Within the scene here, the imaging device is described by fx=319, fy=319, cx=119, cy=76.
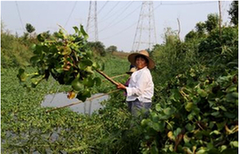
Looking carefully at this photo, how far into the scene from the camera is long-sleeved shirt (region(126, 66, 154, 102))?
3914mm

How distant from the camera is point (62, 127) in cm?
591

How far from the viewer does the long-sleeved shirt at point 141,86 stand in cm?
391

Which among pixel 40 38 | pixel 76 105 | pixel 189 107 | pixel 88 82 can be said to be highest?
pixel 40 38

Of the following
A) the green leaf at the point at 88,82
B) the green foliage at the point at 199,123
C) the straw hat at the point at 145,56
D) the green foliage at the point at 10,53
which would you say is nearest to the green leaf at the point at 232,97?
the green foliage at the point at 199,123

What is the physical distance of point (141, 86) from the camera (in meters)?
3.93

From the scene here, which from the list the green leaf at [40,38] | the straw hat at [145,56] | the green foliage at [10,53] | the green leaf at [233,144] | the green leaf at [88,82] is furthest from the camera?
the green foliage at [10,53]

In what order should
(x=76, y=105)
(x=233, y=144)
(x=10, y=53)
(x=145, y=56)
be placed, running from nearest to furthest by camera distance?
(x=233, y=144), (x=145, y=56), (x=76, y=105), (x=10, y=53)

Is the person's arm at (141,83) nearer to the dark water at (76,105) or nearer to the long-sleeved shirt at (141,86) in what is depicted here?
the long-sleeved shirt at (141,86)

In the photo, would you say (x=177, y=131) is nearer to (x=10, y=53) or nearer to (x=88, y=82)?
(x=88, y=82)

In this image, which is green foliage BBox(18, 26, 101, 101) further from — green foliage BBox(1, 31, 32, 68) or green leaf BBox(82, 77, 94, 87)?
green foliage BBox(1, 31, 32, 68)

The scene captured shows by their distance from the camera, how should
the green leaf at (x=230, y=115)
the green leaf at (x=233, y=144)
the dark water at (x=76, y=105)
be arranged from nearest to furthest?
the green leaf at (x=233, y=144) < the green leaf at (x=230, y=115) < the dark water at (x=76, y=105)

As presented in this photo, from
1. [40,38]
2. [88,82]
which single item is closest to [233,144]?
[88,82]

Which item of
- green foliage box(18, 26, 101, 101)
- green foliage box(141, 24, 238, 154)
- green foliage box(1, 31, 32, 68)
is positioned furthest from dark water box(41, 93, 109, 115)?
green foliage box(1, 31, 32, 68)

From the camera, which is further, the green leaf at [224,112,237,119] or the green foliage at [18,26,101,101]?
the green foliage at [18,26,101,101]
